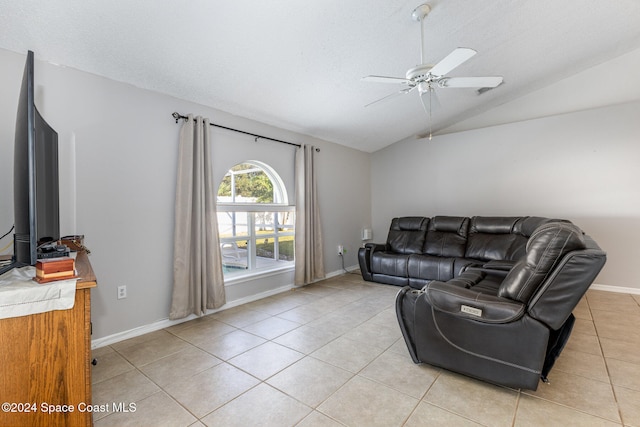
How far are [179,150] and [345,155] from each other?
3.07 meters

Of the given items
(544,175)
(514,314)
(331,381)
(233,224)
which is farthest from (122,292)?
(544,175)

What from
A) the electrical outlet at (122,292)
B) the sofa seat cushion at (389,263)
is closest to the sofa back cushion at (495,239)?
the sofa seat cushion at (389,263)

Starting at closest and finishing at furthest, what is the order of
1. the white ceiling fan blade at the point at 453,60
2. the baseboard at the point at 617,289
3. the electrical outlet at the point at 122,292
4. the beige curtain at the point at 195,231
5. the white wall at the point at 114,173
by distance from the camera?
the white ceiling fan blade at the point at 453,60 < the white wall at the point at 114,173 < the electrical outlet at the point at 122,292 < the beige curtain at the point at 195,231 < the baseboard at the point at 617,289

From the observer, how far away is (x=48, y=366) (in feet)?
3.86

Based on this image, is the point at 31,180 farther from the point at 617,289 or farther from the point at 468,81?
the point at 617,289

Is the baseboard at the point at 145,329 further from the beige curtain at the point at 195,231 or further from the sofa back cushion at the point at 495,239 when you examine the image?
the sofa back cushion at the point at 495,239

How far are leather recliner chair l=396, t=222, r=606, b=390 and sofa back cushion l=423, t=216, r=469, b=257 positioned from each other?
8.11ft

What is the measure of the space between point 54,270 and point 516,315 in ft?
7.69

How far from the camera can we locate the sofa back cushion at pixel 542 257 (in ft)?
5.28

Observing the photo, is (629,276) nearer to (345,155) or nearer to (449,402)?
(449,402)

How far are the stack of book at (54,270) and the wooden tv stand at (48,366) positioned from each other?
0.05 m

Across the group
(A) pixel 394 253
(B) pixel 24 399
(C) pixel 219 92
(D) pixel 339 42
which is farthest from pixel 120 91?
(A) pixel 394 253

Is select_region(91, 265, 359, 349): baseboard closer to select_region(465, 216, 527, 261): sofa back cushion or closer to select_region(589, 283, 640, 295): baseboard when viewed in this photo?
select_region(465, 216, 527, 261): sofa back cushion

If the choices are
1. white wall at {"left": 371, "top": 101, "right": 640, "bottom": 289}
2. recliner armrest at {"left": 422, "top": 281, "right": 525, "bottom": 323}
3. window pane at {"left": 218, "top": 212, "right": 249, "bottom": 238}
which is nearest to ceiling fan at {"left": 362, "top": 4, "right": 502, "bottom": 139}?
recliner armrest at {"left": 422, "top": 281, "right": 525, "bottom": 323}
